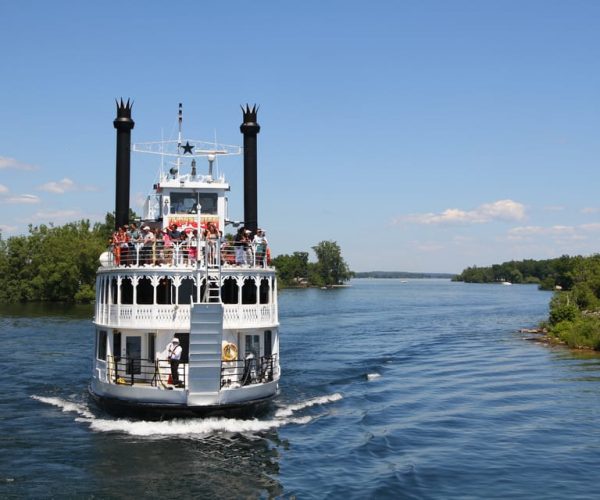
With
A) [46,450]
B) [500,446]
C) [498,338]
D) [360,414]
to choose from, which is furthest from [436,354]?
[46,450]

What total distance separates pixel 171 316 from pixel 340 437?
6.58 meters

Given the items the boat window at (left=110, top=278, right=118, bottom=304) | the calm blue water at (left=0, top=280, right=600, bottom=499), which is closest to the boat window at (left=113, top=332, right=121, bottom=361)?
the boat window at (left=110, top=278, right=118, bottom=304)

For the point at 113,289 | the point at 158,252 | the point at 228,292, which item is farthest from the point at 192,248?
the point at 113,289

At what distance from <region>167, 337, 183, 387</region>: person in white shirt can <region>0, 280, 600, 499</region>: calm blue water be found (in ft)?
4.31

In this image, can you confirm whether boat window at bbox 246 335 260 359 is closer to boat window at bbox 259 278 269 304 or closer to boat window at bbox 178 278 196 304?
boat window at bbox 259 278 269 304

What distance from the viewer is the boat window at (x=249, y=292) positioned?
24828mm

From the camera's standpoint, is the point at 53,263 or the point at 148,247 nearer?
the point at 148,247

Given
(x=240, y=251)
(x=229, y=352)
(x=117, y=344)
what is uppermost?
(x=240, y=251)

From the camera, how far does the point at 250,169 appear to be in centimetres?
2959

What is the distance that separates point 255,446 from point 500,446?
24.4ft

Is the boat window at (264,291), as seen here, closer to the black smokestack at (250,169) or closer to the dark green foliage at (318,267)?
the black smokestack at (250,169)

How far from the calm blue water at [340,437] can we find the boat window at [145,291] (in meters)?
3.99

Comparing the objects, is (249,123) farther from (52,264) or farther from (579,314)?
(52,264)

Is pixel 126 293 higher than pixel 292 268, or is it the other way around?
pixel 292 268
